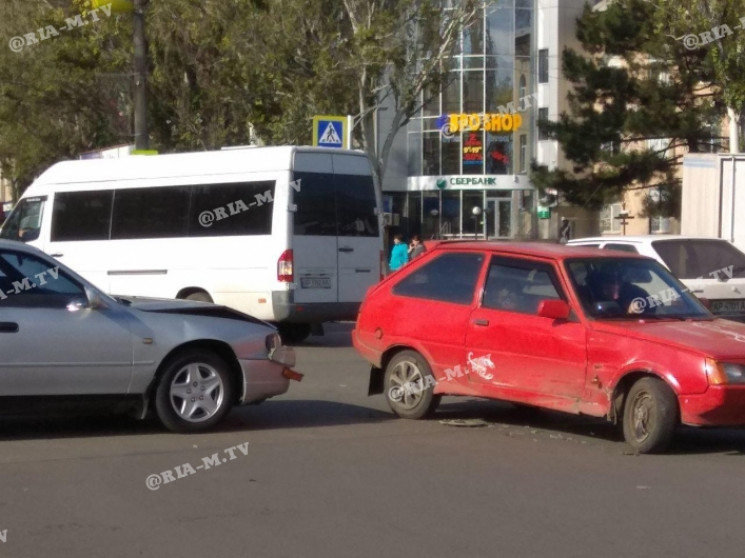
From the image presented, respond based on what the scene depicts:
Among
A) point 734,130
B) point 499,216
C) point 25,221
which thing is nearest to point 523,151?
point 499,216

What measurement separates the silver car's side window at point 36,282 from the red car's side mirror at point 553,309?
3.52 meters

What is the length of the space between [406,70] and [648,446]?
23.2m

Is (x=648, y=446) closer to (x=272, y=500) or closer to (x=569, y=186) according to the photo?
(x=272, y=500)

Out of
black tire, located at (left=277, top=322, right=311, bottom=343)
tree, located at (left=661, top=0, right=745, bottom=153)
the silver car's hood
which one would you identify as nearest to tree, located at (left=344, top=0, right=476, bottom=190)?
tree, located at (left=661, top=0, right=745, bottom=153)

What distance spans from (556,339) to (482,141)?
44.3 m

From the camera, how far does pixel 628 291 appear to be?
9867 millimetres

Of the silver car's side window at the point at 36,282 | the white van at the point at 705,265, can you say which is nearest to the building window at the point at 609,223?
the white van at the point at 705,265

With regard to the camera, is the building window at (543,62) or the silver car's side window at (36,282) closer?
the silver car's side window at (36,282)

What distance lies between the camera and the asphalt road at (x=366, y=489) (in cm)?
657

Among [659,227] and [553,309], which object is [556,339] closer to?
[553,309]

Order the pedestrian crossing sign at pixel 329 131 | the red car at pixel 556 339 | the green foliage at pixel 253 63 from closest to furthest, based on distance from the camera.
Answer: the red car at pixel 556 339 → the pedestrian crossing sign at pixel 329 131 → the green foliage at pixel 253 63

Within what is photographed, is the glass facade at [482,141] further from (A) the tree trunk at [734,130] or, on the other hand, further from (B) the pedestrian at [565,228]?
(A) the tree trunk at [734,130]

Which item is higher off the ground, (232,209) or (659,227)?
(659,227)

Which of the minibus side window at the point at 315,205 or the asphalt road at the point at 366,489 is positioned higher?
the minibus side window at the point at 315,205
